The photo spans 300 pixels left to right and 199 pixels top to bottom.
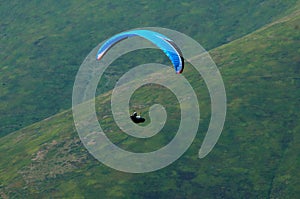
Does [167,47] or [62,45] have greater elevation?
[167,47]

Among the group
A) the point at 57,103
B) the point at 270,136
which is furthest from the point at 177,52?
the point at 57,103

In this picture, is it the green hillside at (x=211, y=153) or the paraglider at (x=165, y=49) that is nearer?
the paraglider at (x=165, y=49)

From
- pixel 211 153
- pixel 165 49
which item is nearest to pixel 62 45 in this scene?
pixel 211 153

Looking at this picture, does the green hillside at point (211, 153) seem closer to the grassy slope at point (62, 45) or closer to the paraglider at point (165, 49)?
the grassy slope at point (62, 45)

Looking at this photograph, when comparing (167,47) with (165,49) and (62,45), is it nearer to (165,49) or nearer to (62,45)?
(165,49)

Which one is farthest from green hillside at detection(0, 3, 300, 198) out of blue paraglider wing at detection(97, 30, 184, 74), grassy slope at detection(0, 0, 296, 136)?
blue paraglider wing at detection(97, 30, 184, 74)

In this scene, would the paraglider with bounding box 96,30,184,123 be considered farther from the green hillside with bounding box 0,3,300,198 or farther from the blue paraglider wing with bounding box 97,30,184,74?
the green hillside with bounding box 0,3,300,198

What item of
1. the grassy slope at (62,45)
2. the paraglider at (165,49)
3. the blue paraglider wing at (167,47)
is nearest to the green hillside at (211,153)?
the grassy slope at (62,45)

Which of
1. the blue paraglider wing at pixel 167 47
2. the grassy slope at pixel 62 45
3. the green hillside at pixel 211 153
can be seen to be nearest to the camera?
the blue paraglider wing at pixel 167 47

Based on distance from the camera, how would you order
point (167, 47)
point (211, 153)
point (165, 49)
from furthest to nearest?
point (211, 153) → point (167, 47) → point (165, 49)

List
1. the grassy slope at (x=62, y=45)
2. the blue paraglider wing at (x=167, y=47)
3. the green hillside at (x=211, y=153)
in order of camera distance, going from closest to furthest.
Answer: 1. the blue paraglider wing at (x=167, y=47)
2. the green hillside at (x=211, y=153)
3. the grassy slope at (x=62, y=45)
